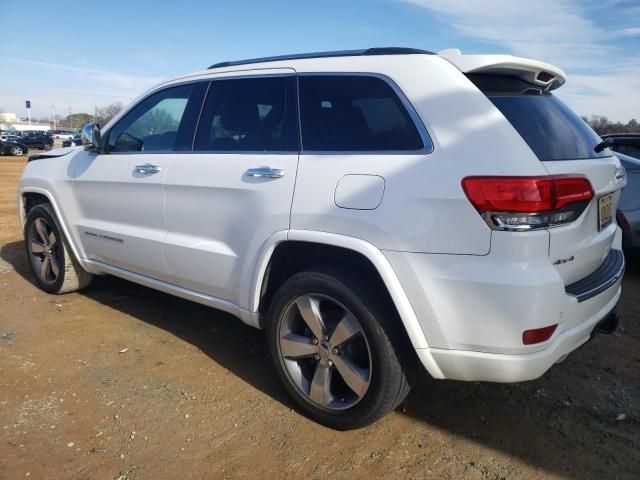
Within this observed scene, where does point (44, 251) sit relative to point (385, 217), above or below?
below

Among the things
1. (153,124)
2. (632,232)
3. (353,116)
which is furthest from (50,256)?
(632,232)

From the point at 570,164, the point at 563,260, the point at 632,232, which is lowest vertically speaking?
the point at 632,232

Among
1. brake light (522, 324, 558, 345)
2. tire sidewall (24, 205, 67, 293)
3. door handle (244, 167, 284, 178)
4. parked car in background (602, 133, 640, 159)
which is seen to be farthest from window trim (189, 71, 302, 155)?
parked car in background (602, 133, 640, 159)

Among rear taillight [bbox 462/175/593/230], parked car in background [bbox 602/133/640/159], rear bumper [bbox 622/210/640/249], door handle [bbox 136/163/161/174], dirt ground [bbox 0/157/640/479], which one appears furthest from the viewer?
parked car in background [bbox 602/133/640/159]

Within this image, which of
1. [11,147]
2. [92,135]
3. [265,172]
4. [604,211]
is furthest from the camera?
[11,147]

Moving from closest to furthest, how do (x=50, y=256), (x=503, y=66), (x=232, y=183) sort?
(x=503, y=66) < (x=232, y=183) < (x=50, y=256)

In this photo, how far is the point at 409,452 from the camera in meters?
2.63

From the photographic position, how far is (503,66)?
2488 mm

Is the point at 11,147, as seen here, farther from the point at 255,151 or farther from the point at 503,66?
the point at 503,66

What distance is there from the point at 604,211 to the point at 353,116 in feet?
4.43

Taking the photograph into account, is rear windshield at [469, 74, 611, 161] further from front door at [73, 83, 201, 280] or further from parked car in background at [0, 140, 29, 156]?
parked car in background at [0, 140, 29, 156]

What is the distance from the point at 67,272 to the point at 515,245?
3897mm

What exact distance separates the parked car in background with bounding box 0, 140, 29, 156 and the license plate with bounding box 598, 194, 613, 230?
35.3 metres

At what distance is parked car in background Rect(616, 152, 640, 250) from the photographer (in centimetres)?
542
